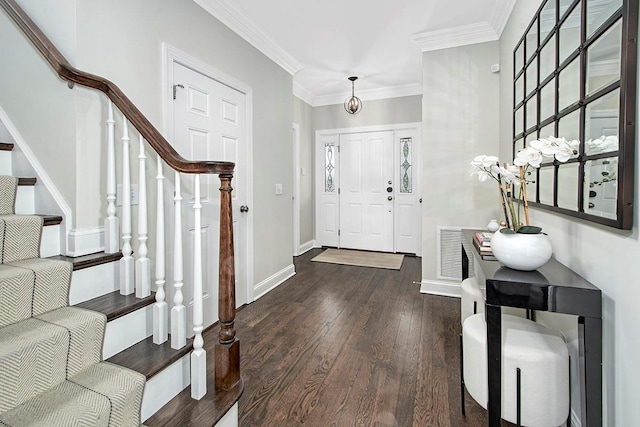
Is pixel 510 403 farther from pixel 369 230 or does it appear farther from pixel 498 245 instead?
pixel 369 230

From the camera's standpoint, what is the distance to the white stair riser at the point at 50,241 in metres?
1.52

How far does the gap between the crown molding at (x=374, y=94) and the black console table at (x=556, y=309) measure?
4.23 metres

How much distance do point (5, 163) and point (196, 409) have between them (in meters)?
1.68

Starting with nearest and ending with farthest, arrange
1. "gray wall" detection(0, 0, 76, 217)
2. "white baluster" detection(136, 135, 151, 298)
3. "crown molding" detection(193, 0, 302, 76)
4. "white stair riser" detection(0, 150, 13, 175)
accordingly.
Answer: "white baluster" detection(136, 135, 151, 298), "gray wall" detection(0, 0, 76, 217), "white stair riser" detection(0, 150, 13, 175), "crown molding" detection(193, 0, 302, 76)

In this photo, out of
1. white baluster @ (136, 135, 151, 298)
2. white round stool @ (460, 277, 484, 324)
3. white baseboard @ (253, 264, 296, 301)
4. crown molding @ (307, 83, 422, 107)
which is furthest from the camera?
crown molding @ (307, 83, 422, 107)

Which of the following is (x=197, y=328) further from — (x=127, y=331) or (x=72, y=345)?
(x=72, y=345)

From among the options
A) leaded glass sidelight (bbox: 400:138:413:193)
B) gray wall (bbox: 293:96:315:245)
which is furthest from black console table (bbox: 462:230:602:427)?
gray wall (bbox: 293:96:315:245)

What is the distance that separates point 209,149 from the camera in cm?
264

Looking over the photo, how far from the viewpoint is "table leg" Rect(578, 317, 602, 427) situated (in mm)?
1145

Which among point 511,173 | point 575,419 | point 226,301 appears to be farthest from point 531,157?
point 226,301

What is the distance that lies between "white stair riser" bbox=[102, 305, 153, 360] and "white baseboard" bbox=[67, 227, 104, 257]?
0.44m

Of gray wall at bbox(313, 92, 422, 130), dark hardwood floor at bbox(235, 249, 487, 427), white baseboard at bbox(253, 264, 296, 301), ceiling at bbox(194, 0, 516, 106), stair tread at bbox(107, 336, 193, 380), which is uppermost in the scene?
ceiling at bbox(194, 0, 516, 106)

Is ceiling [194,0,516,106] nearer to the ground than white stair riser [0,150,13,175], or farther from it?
farther from it

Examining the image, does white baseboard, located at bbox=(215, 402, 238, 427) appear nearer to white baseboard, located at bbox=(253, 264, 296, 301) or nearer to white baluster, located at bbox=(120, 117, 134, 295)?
white baluster, located at bbox=(120, 117, 134, 295)
